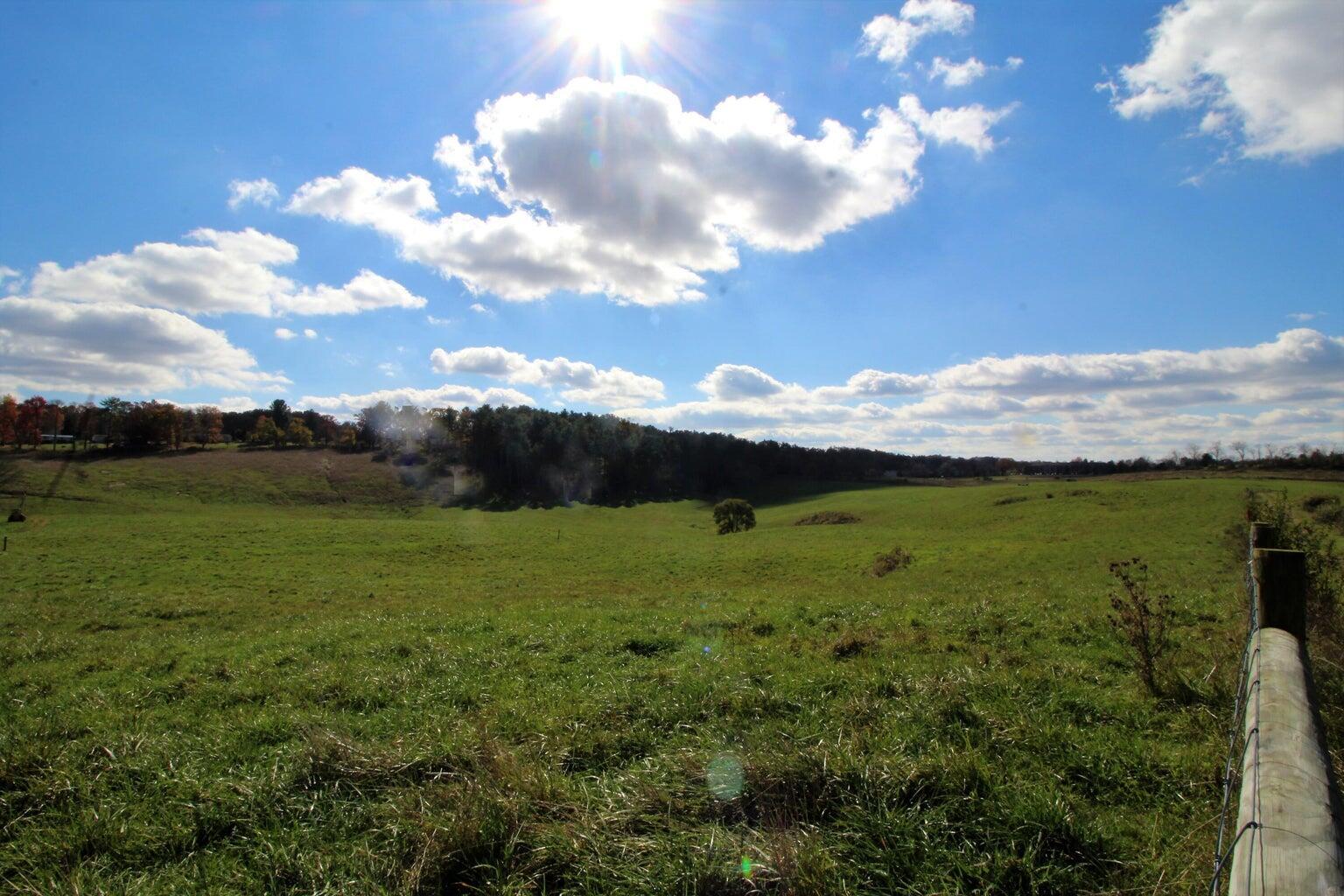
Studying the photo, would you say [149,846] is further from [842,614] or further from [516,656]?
[842,614]

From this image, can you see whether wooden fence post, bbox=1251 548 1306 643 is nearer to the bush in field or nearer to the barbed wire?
the barbed wire

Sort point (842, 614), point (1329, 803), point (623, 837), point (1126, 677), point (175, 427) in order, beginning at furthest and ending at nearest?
1. point (175, 427)
2. point (842, 614)
3. point (1126, 677)
4. point (623, 837)
5. point (1329, 803)

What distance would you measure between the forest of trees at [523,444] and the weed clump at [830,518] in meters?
36.5

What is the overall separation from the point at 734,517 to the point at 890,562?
107ft

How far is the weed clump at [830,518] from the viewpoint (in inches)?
2537

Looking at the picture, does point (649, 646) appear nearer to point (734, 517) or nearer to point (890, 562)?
point (890, 562)

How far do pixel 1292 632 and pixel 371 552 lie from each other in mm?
40527

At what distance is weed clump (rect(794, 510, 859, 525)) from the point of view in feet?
211

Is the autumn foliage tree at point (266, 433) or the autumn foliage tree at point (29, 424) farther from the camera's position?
the autumn foliage tree at point (266, 433)

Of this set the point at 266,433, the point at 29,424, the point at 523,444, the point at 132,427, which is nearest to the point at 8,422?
the point at 29,424

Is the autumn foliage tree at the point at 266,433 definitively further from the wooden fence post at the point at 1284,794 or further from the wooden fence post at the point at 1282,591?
the wooden fence post at the point at 1284,794

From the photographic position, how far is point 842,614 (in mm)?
12398

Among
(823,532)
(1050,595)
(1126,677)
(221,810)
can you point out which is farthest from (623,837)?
(823,532)

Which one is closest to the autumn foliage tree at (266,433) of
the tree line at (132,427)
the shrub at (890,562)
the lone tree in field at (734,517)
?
the tree line at (132,427)
